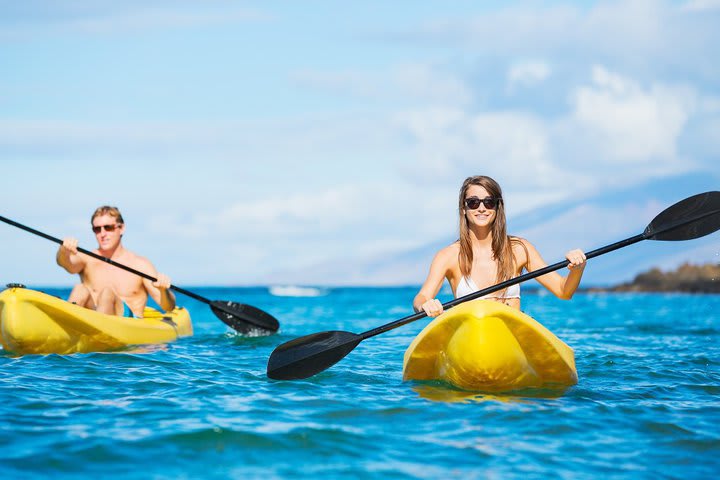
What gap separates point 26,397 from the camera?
5.51m

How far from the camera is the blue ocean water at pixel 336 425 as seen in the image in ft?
13.2

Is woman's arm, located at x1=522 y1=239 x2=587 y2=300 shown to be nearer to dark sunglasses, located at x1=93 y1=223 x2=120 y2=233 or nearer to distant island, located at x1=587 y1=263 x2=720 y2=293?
dark sunglasses, located at x1=93 y1=223 x2=120 y2=233

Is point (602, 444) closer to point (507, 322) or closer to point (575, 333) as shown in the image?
point (507, 322)

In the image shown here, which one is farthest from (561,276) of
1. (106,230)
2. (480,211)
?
(106,230)

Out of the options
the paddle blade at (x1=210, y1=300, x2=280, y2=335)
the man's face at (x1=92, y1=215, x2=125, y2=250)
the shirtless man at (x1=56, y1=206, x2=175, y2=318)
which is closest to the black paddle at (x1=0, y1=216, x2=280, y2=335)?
the paddle blade at (x1=210, y1=300, x2=280, y2=335)

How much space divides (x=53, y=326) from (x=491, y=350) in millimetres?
4161

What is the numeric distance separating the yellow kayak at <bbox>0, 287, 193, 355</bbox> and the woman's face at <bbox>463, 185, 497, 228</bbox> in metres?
3.76

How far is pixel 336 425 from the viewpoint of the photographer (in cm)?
475

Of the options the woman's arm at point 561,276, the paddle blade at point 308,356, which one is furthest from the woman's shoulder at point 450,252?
Result: the paddle blade at point 308,356

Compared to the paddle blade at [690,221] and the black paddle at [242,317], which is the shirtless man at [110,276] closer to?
the black paddle at [242,317]

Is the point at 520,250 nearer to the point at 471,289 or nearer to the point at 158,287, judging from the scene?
the point at 471,289

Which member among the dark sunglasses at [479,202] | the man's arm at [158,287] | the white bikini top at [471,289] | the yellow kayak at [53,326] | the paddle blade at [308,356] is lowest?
the paddle blade at [308,356]

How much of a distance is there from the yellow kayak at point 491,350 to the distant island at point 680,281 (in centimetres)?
4090

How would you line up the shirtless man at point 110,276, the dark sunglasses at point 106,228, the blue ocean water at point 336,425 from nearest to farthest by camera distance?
the blue ocean water at point 336,425 → the shirtless man at point 110,276 → the dark sunglasses at point 106,228
